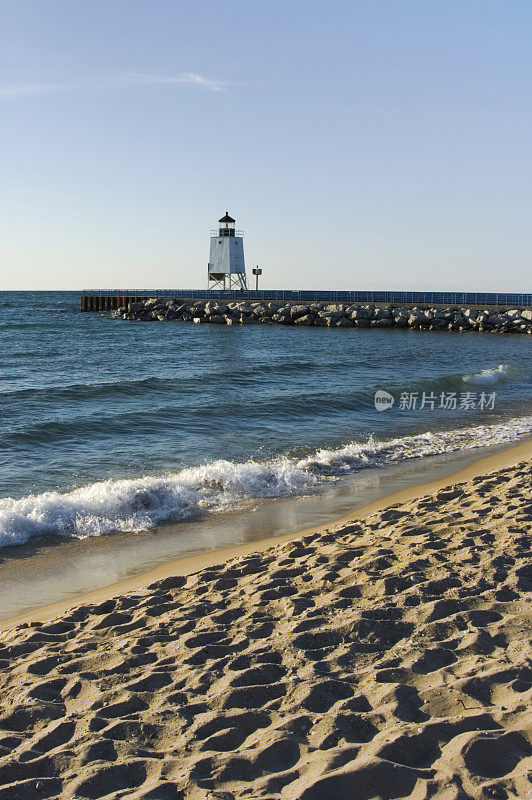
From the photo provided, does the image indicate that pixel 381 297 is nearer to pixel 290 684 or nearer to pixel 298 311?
pixel 298 311

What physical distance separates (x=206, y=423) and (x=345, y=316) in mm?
31579

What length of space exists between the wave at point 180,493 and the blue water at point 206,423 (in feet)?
0.07

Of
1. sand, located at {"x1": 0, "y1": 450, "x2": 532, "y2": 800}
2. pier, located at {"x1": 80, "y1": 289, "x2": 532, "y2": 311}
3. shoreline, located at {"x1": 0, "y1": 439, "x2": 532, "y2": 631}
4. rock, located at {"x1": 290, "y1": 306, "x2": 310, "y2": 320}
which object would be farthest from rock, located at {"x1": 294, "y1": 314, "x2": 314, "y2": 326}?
sand, located at {"x1": 0, "y1": 450, "x2": 532, "y2": 800}

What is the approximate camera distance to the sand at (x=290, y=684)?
303cm

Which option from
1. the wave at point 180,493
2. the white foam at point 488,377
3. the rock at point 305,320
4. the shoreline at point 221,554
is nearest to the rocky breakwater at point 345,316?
the rock at point 305,320

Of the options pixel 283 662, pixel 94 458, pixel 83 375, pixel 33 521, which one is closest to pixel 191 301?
pixel 83 375

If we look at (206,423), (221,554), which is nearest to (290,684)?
(221,554)

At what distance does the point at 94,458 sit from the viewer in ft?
35.3

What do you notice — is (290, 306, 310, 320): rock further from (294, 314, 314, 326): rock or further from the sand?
the sand

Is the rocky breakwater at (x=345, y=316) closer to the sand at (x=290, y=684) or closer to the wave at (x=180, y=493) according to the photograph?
the wave at (x=180, y=493)

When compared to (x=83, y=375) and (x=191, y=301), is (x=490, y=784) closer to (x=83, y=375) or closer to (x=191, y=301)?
(x=83, y=375)

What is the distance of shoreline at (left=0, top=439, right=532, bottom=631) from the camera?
18.0ft

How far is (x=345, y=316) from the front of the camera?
145ft

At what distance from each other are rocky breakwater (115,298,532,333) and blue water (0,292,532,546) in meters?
9.95
